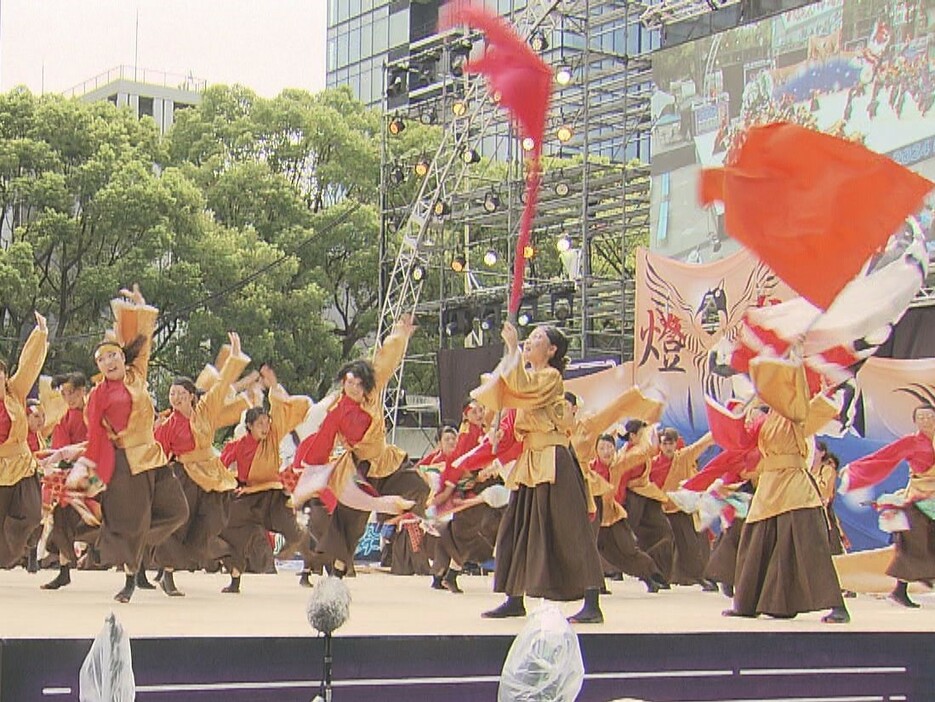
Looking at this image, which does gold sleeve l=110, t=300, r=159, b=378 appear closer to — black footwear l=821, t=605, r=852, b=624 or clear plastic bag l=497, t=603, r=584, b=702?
black footwear l=821, t=605, r=852, b=624

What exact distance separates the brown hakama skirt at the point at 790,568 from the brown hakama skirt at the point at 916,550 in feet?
7.34

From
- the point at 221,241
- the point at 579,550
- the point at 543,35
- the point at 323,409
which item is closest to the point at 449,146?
the point at 543,35

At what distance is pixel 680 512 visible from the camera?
11.3 m

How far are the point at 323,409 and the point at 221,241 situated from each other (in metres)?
14.4

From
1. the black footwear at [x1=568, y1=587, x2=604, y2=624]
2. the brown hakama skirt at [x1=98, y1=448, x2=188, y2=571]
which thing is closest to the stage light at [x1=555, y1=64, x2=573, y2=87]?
the brown hakama skirt at [x1=98, y1=448, x2=188, y2=571]

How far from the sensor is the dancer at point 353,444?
8.71 meters

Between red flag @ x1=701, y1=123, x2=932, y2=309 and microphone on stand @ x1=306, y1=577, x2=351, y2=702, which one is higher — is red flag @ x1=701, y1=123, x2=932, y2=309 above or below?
above

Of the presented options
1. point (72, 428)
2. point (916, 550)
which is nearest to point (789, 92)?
point (916, 550)

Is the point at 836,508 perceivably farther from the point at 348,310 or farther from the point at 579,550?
the point at 348,310

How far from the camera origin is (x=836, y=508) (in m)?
12.3

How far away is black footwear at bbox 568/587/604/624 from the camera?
6.71m

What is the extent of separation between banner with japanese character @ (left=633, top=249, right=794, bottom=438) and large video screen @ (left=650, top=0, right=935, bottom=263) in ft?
2.28

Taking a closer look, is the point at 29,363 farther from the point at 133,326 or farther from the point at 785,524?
the point at 785,524

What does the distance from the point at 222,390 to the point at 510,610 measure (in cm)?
290
